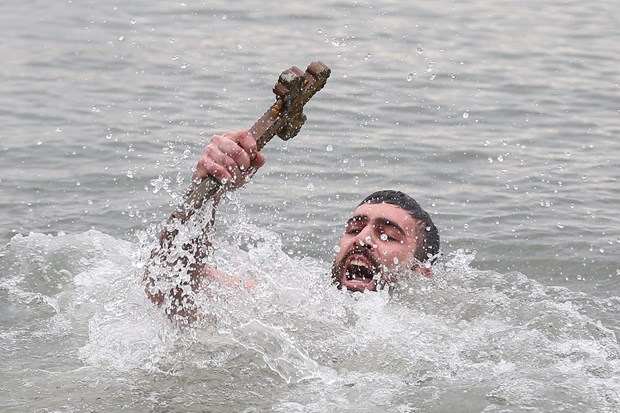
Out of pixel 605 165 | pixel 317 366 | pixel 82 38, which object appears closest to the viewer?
pixel 317 366

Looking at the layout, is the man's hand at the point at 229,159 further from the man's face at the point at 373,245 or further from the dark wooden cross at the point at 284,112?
the man's face at the point at 373,245

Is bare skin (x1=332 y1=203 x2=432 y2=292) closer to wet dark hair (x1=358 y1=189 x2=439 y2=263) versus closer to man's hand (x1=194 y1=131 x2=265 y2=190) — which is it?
wet dark hair (x1=358 y1=189 x2=439 y2=263)

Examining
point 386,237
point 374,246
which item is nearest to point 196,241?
point 374,246

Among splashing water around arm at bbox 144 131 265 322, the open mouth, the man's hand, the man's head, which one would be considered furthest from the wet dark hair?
the man's hand

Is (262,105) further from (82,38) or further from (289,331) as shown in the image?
(289,331)

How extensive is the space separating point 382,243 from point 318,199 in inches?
91.9

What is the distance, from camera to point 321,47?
12711 millimetres

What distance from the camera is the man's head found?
21.7ft

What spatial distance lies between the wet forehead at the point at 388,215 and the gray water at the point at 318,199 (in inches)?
12.7

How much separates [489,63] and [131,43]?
12.4 feet

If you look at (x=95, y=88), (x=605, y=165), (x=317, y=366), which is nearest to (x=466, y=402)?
(x=317, y=366)

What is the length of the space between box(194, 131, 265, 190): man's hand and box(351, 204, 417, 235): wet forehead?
1.81 meters

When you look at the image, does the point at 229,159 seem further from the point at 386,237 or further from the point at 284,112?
the point at 386,237

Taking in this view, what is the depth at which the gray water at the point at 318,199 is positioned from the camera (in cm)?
570
